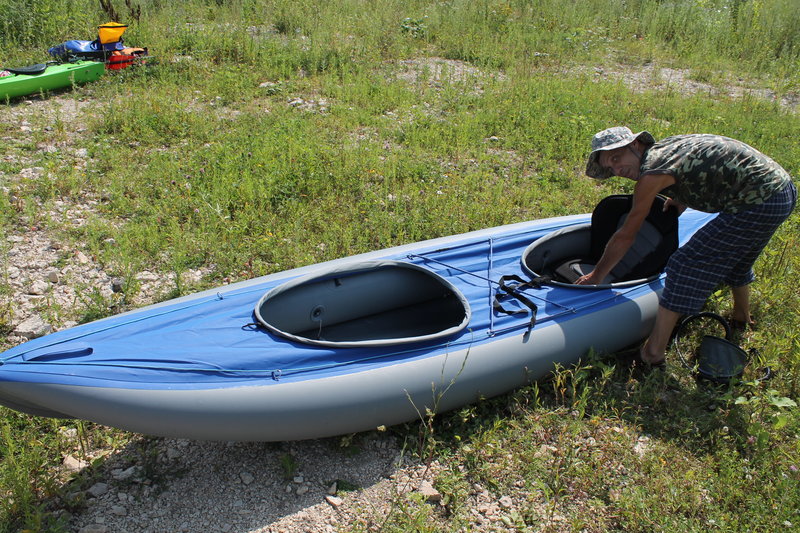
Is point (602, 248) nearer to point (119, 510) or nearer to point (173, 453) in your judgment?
point (173, 453)

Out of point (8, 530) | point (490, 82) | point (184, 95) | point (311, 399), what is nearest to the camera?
point (8, 530)

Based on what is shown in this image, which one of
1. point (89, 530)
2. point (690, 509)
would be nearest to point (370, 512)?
point (89, 530)

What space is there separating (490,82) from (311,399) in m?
6.87

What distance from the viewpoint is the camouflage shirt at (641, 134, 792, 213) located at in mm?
3463

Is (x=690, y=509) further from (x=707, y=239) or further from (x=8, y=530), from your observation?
(x=8, y=530)

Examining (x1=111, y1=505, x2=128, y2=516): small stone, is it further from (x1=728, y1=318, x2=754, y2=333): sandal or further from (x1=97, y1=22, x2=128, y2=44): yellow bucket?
(x1=97, y1=22, x2=128, y2=44): yellow bucket

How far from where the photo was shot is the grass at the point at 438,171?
3.16 meters

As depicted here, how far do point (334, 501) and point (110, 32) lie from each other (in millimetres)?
6844

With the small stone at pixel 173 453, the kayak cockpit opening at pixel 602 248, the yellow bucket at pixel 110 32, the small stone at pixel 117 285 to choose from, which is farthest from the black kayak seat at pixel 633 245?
the yellow bucket at pixel 110 32

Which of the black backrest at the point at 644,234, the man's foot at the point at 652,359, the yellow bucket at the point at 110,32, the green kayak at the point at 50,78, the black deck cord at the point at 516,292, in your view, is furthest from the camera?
the yellow bucket at the point at 110,32

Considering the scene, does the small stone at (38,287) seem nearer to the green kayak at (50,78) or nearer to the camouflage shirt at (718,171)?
the green kayak at (50,78)

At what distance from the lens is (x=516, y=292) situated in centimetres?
374

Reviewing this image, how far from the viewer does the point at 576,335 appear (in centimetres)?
362

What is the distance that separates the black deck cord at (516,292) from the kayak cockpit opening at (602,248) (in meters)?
0.11
